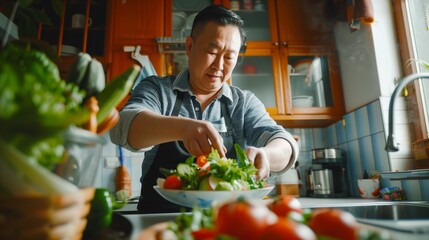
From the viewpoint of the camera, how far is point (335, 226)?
39 centimetres

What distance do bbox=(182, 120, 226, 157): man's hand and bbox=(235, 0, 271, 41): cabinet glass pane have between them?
1.66m

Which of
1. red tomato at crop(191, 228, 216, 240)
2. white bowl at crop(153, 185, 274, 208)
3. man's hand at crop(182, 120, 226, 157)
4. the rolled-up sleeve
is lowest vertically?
red tomato at crop(191, 228, 216, 240)

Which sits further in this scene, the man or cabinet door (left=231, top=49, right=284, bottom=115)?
cabinet door (left=231, top=49, right=284, bottom=115)

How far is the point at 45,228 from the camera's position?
352 mm

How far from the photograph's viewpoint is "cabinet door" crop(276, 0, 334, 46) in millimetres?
2346

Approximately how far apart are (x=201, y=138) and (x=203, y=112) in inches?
17.7

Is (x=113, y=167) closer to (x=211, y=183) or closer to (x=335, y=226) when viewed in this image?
(x=211, y=183)

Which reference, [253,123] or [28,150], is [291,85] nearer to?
[253,123]

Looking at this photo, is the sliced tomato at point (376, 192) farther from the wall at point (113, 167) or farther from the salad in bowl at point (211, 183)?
the wall at point (113, 167)

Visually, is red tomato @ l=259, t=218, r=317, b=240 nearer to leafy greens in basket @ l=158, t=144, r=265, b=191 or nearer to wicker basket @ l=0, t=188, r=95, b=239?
wicker basket @ l=0, t=188, r=95, b=239

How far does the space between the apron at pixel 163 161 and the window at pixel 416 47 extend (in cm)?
111

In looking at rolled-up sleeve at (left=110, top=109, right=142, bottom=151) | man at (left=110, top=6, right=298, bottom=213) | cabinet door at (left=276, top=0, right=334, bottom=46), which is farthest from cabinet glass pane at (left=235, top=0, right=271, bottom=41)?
rolled-up sleeve at (left=110, top=109, right=142, bottom=151)

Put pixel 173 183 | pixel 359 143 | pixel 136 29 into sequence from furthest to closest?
1. pixel 136 29
2. pixel 359 143
3. pixel 173 183

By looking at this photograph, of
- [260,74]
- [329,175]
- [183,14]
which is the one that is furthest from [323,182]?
[183,14]
